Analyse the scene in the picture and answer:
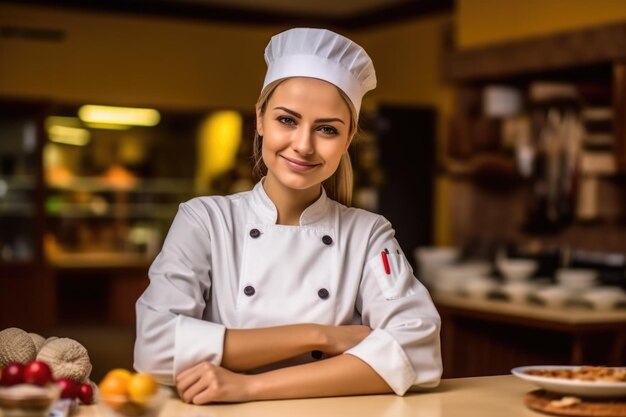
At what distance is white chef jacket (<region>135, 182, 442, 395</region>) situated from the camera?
2.01m

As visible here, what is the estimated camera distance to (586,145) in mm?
5195

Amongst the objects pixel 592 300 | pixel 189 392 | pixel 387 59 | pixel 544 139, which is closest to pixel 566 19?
pixel 544 139

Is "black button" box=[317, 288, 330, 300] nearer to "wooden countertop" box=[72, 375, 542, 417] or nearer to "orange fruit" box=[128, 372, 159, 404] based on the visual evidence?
"wooden countertop" box=[72, 375, 542, 417]

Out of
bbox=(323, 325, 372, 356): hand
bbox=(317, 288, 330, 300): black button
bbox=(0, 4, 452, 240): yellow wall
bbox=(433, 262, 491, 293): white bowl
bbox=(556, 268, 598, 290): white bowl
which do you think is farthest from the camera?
bbox=(0, 4, 452, 240): yellow wall

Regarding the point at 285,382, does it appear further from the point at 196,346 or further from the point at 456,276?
the point at 456,276

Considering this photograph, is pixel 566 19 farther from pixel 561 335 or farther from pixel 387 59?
pixel 387 59

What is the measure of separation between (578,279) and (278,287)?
9.88 ft

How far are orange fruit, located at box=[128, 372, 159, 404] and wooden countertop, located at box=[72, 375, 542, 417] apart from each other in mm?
248

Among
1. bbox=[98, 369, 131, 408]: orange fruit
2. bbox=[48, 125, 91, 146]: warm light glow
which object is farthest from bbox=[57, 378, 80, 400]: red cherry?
bbox=[48, 125, 91, 146]: warm light glow

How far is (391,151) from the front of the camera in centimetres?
794

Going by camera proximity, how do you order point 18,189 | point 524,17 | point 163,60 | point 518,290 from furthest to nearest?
point 163,60
point 18,189
point 524,17
point 518,290

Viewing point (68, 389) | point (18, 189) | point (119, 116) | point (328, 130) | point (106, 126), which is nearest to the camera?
point (68, 389)

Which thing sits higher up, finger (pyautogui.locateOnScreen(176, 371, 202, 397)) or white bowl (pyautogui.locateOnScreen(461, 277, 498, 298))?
finger (pyautogui.locateOnScreen(176, 371, 202, 397))

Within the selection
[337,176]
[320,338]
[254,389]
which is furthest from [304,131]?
[254,389]
